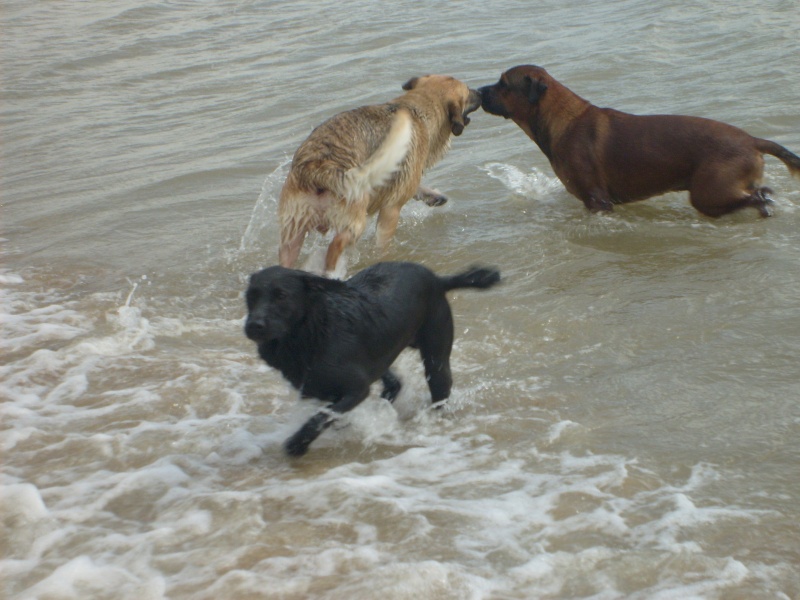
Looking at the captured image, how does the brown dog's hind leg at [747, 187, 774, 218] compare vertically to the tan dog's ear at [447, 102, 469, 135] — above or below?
below

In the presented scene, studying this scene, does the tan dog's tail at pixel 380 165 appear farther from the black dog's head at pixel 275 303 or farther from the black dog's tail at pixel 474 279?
the black dog's head at pixel 275 303

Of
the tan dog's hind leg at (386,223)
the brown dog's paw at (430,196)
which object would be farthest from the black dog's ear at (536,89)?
the tan dog's hind leg at (386,223)

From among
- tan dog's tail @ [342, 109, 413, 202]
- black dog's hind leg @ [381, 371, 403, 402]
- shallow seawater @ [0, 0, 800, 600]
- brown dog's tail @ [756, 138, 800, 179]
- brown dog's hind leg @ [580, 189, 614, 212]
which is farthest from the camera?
brown dog's hind leg @ [580, 189, 614, 212]

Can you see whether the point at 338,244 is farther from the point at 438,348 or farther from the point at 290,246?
the point at 438,348

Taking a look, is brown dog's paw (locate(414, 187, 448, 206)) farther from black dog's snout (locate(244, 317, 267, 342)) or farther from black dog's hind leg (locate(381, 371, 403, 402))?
black dog's snout (locate(244, 317, 267, 342))

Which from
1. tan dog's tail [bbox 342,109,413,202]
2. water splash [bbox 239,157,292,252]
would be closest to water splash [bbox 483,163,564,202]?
water splash [bbox 239,157,292,252]

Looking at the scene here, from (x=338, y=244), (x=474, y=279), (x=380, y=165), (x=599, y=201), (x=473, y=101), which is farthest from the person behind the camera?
(x=473, y=101)

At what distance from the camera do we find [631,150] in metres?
7.68

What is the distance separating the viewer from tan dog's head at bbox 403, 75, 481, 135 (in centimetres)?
820

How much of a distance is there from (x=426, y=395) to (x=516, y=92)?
4.26 metres

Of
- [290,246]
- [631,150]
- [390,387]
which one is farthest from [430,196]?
[390,387]

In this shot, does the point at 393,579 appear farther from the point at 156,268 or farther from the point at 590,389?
the point at 156,268

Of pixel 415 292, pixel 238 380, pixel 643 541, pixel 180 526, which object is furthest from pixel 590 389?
pixel 180 526

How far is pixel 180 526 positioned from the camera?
3.66 metres
